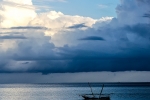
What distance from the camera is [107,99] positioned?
79.1 m

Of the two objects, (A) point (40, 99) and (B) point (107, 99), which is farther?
(A) point (40, 99)

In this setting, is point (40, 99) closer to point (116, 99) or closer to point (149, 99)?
point (116, 99)

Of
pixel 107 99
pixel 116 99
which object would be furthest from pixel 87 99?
pixel 116 99

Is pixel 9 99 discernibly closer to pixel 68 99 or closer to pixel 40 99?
pixel 40 99

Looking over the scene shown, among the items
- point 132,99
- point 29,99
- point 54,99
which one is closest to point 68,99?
point 54,99

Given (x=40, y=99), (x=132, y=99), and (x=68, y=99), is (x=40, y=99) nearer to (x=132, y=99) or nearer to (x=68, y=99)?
(x=68, y=99)

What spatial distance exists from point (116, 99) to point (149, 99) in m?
8.86

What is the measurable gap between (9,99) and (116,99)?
29053mm

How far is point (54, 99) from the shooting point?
9925cm

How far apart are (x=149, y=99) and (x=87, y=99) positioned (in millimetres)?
24159

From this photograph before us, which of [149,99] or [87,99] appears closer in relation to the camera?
[87,99]

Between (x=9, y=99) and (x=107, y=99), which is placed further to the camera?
(x=9, y=99)

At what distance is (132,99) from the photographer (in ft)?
324

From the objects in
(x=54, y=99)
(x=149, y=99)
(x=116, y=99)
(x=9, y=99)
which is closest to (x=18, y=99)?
(x=9, y=99)
